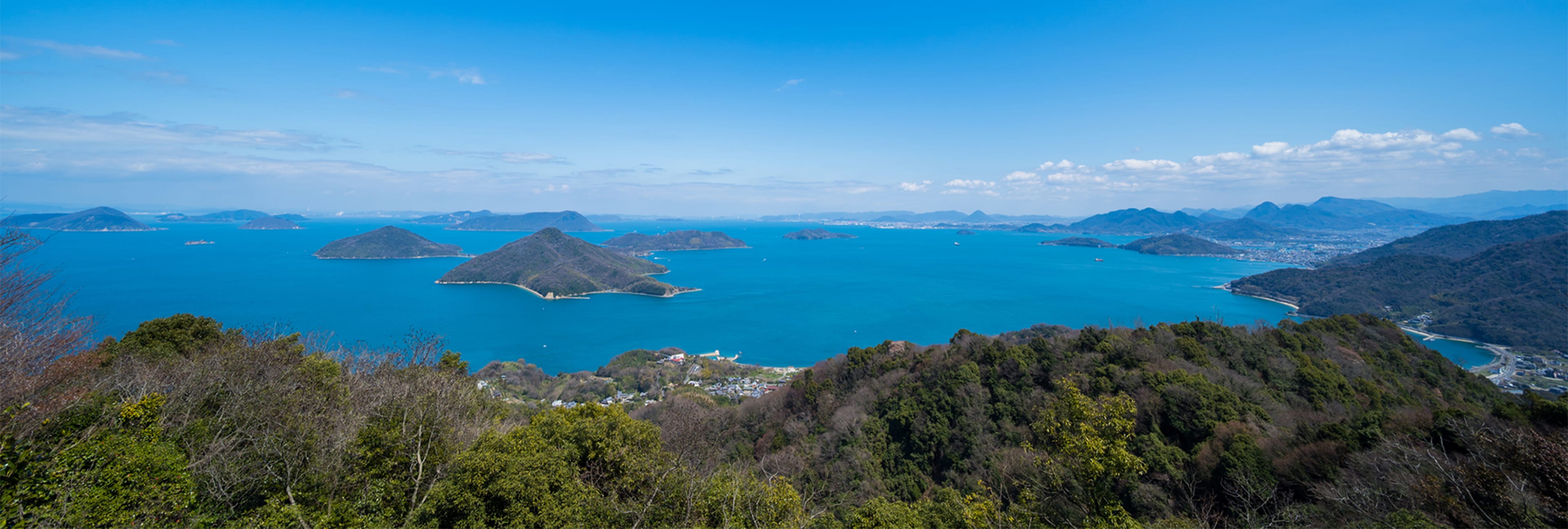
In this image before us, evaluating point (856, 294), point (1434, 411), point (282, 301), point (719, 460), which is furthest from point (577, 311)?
point (1434, 411)

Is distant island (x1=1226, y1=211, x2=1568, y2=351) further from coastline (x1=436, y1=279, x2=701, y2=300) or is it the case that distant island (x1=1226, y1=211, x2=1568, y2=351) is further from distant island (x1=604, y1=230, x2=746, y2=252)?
distant island (x1=604, y1=230, x2=746, y2=252)

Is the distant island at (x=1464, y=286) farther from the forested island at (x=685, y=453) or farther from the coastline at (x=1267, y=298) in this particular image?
the forested island at (x=685, y=453)

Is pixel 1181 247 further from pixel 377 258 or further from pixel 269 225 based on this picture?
pixel 269 225

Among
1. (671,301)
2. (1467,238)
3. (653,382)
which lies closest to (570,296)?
(671,301)

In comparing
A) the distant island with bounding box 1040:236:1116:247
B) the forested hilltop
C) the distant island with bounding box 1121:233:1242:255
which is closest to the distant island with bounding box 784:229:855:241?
the distant island with bounding box 1040:236:1116:247

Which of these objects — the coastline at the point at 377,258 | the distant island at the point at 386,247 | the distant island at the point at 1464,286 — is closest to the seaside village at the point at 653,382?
the distant island at the point at 1464,286

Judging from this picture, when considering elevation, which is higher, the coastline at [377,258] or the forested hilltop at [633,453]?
the forested hilltop at [633,453]
